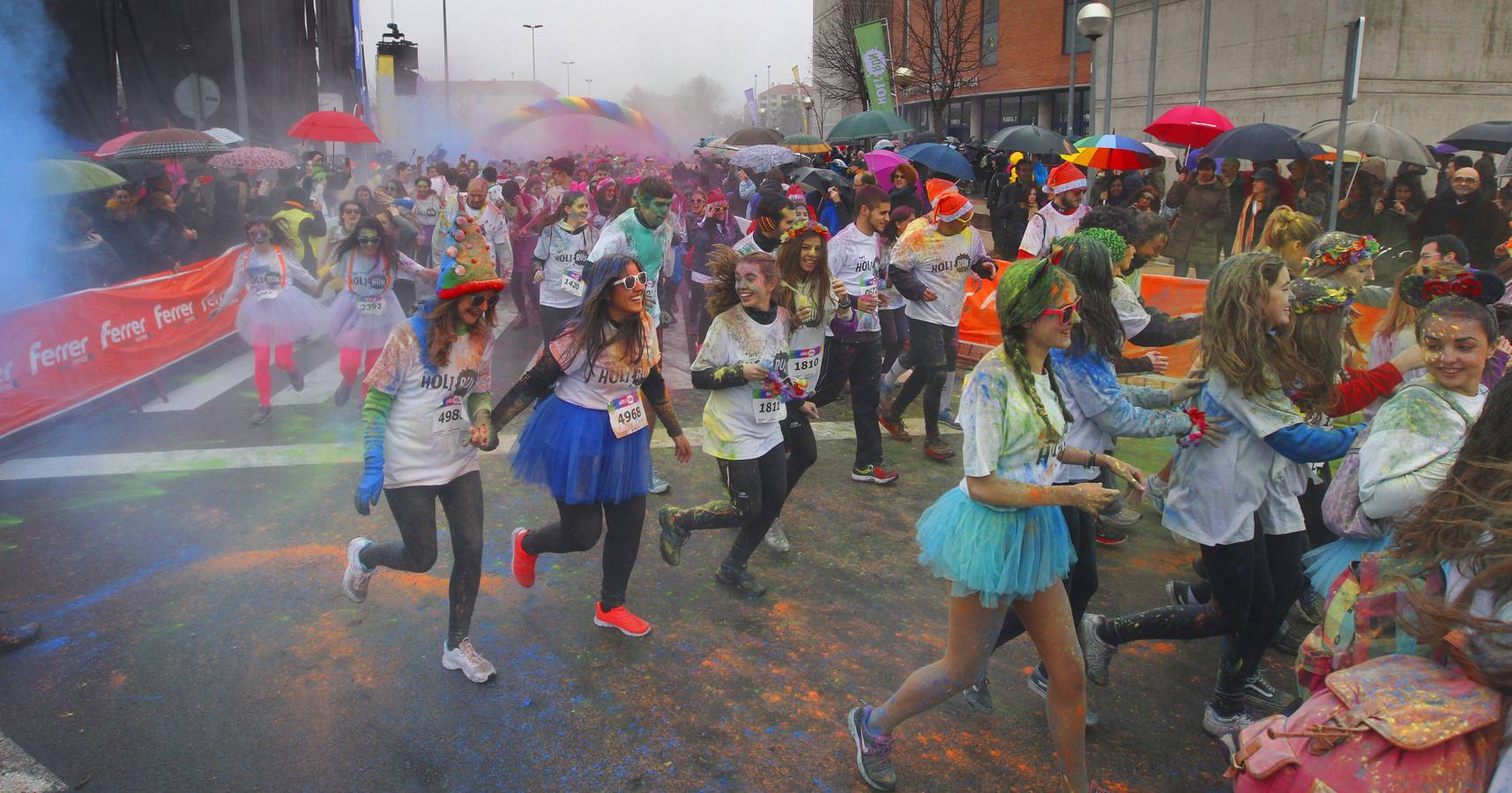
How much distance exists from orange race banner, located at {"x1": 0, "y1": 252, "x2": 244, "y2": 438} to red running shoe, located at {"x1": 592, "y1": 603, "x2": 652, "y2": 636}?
17.7ft

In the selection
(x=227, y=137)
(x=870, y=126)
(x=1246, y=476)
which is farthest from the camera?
(x=227, y=137)

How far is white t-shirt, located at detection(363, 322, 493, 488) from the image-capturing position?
159 inches

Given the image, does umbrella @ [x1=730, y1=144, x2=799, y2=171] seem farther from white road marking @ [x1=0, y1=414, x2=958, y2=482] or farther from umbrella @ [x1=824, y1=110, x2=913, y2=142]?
white road marking @ [x1=0, y1=414, x2=958, y2=482]

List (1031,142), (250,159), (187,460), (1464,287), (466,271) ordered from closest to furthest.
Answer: (1464,287) → (466,271) → (187,460) → (1031,142) → (250,159)

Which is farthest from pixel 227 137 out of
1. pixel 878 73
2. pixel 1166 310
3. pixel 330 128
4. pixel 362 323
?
pixel 1166 310

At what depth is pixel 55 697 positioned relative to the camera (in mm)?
4020

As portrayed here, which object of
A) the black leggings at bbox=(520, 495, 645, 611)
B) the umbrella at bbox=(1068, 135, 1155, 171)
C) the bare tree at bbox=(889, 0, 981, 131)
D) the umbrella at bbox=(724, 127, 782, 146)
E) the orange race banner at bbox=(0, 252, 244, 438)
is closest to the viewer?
the black leggings at bbox=(520, 495, 645, 611)

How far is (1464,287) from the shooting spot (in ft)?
10.7

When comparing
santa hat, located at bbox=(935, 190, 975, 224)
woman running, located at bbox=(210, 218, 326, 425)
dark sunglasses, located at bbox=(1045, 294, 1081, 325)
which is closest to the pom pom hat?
dark sunglasses, located at bbox=(1045, 294, 1081, 325)

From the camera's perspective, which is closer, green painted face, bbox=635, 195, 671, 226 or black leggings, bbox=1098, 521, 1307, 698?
black leggings, bbox=1098, 521, 1307, 698

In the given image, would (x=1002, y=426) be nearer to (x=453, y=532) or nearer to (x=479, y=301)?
(x=479, y=301)

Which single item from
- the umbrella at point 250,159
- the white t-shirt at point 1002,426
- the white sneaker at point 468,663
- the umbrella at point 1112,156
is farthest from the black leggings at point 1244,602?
the umbrella at point 250,159

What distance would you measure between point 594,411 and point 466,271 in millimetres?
796

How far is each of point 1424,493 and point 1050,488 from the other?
0.98 metres
